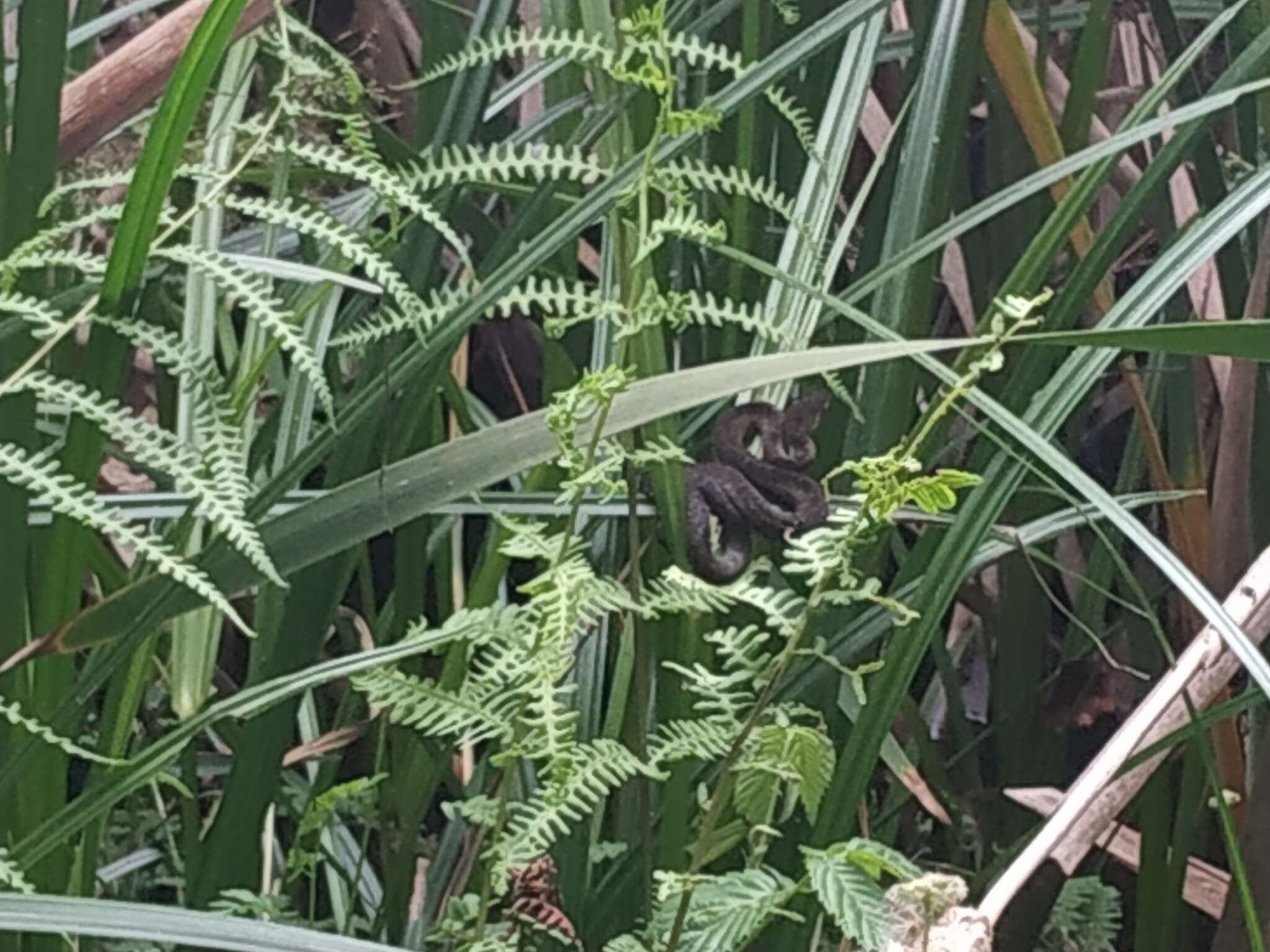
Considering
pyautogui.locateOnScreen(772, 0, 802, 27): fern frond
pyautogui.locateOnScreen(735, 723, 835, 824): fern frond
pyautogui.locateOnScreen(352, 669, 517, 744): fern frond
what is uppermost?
pyautogui.locateOnScreen(772, 0, 802, 27): fern frond

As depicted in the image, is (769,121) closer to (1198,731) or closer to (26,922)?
(1198,731)

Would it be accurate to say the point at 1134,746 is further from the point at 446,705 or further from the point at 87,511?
the point at 87,511

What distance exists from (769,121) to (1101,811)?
1.37 ft

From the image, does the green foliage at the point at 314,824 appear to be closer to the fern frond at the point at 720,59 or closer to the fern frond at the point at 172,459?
the fern frond at the point at 172,459

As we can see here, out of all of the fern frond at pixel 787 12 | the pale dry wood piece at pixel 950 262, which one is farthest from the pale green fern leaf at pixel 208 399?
the pale dry wood piece at pixel 950 262

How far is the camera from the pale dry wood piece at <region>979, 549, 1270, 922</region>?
1.43 ft

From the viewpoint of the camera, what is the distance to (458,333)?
1.93 feet

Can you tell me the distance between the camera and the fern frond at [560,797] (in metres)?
0.50

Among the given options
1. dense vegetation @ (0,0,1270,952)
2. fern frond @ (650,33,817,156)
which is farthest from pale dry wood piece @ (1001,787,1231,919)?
fern frond @ (650,33,817,156)

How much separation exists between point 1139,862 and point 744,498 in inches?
14.3

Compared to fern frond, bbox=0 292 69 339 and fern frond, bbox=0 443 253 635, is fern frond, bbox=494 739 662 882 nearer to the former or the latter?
fern frond, bbox=0 443 253 635

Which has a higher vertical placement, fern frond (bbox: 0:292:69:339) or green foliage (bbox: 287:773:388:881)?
fern frond (bbox: 0:292:69:339)

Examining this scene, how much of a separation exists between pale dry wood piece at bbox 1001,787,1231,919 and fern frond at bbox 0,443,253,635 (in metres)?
0.44

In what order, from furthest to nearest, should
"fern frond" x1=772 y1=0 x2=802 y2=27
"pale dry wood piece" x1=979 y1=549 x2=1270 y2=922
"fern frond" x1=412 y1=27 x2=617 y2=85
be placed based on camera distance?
"fern frond" x1=772 y1=0 x2=802 y2=27
"fern frond" x1=412 y1=27 x2=617 y2=85
"pale dry wood piece" x1=979 y1=549 x2=1270 y2=922
